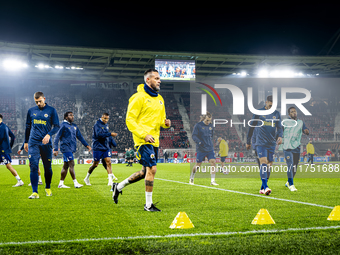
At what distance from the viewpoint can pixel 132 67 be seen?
42.2 metres

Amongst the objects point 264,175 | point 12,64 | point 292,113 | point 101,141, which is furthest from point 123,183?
point 12,64

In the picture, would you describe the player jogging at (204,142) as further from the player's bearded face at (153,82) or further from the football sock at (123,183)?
the player's bearded face at (153,82)

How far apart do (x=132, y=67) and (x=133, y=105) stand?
37.4 metres

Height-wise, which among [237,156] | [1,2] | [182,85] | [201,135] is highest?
[1,2]

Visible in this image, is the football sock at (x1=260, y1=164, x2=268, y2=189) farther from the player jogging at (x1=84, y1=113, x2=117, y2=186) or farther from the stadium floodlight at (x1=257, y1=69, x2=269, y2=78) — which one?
the stadium floodlight at (x1=257, y1=69, x2=269, y2=78)

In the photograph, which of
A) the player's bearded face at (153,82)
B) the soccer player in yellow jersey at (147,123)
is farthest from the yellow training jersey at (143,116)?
the player's bearded face at (153,82)

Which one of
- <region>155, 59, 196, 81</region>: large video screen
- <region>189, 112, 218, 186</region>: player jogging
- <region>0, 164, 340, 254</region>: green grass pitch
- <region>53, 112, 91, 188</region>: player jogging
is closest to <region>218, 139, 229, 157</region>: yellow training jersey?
<region>189, 112, 218, 186</region>: player jogging

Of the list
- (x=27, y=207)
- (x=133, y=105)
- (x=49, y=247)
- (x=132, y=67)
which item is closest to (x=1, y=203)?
(x=27, y=207)

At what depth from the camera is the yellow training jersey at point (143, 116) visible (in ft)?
18.7

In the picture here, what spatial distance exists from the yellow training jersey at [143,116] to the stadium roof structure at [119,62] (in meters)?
30.4

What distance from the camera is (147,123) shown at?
5.82 meters

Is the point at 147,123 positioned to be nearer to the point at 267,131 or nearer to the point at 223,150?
the point at 267,131

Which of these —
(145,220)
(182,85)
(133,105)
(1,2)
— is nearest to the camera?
(145,220)

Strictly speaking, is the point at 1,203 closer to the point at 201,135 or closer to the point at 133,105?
the point at 133,105
